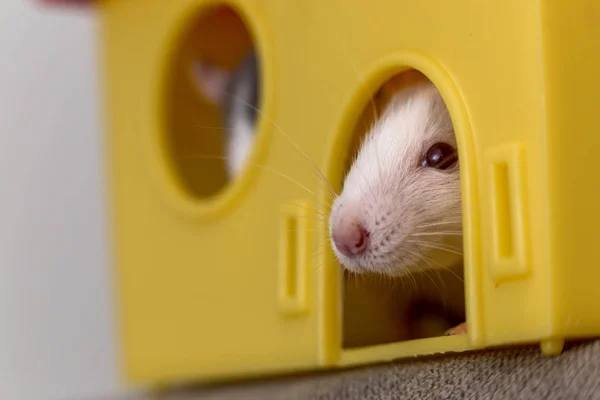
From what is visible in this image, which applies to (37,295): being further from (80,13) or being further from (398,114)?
(398,114)


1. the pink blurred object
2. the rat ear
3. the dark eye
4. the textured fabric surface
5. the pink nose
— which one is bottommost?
the textured fabric surface

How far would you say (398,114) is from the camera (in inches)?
44.9

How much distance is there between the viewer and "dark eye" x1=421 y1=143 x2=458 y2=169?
109cm

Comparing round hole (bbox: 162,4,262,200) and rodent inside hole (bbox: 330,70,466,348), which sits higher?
round hole (bbox: 162,4,262,200)

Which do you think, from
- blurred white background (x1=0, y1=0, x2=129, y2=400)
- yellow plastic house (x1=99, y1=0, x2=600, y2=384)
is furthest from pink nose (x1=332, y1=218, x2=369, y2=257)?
blurred white background (x1=0, y1=0, x2=129, y2=400)

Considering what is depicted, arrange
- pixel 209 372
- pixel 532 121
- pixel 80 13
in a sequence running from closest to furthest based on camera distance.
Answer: pixel 532 121
pixel 209 372
pixel 80 13

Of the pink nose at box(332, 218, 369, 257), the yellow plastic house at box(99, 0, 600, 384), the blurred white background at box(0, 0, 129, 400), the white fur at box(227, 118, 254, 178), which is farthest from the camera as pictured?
the blurred white background at box(0, 0, 129, 400)

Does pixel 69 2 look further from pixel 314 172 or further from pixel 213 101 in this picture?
pixel 314 172

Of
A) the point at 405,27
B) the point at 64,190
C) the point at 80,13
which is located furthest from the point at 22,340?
the point at 405,27

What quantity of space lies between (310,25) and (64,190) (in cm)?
108

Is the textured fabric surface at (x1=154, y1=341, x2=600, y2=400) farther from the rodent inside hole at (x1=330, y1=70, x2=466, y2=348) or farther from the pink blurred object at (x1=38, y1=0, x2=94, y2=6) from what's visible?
the pink blurred object at (x1=38, y1=0, x2=94, y2=6)

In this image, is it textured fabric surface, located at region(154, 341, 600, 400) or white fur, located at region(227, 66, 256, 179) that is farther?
white fur, located at region(227, 66, 256, 179)

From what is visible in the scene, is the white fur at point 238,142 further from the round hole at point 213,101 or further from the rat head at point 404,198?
the rat head at point 404,198

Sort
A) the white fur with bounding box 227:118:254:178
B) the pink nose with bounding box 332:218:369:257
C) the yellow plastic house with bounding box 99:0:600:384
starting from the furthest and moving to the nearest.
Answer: the white fur with bounding box 227:118:254:178 → the pink nose with bounding box 332:218:369:257 → the yellow plastic house with bounding box 99:0:600:384
